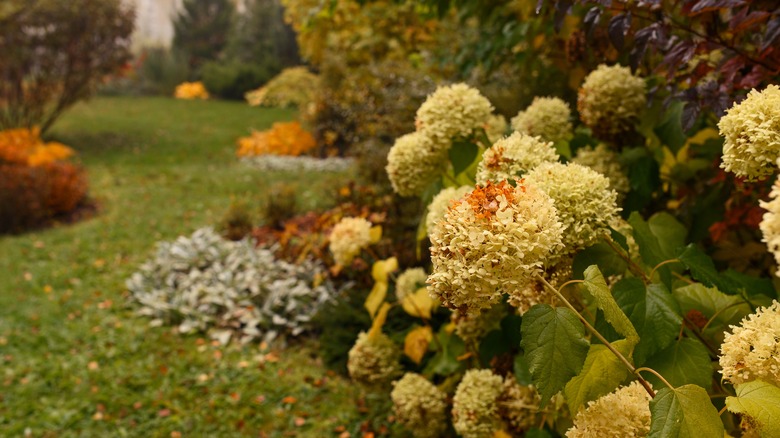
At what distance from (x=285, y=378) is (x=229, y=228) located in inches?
111

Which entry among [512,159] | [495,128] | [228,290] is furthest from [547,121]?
[228,290]

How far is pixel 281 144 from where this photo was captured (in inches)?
449

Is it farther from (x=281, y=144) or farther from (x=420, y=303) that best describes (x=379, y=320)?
(x=281, y=144)

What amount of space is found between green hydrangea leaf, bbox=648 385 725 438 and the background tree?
40.8 ft

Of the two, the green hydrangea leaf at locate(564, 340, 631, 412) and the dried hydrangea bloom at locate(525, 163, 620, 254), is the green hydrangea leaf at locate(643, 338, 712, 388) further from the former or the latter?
the dried hydrangea bloom at locate(525, 163, 620, 254)

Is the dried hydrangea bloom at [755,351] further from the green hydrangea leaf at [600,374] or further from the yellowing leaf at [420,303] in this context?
the yellowing leaf at [420,303]

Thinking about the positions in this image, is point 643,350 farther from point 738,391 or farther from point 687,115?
point 687,115

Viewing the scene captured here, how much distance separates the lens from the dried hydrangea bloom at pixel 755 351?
3.05 ft

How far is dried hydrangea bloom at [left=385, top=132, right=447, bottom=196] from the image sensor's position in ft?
5.97

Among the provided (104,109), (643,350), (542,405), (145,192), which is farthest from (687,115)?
(104,109)

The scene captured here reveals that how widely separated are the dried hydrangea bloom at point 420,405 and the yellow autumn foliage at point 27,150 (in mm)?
7337

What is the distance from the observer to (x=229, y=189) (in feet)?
27.6

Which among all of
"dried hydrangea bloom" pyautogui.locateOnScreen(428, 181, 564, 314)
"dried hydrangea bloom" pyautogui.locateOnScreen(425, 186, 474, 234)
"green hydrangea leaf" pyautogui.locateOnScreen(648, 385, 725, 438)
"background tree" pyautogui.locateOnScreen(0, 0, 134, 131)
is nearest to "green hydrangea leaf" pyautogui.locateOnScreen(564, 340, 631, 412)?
"green hydrangea leaf" pyautogui.locateOnScreen(648, 385, 725, 438)

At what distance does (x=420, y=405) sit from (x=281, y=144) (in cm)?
960
